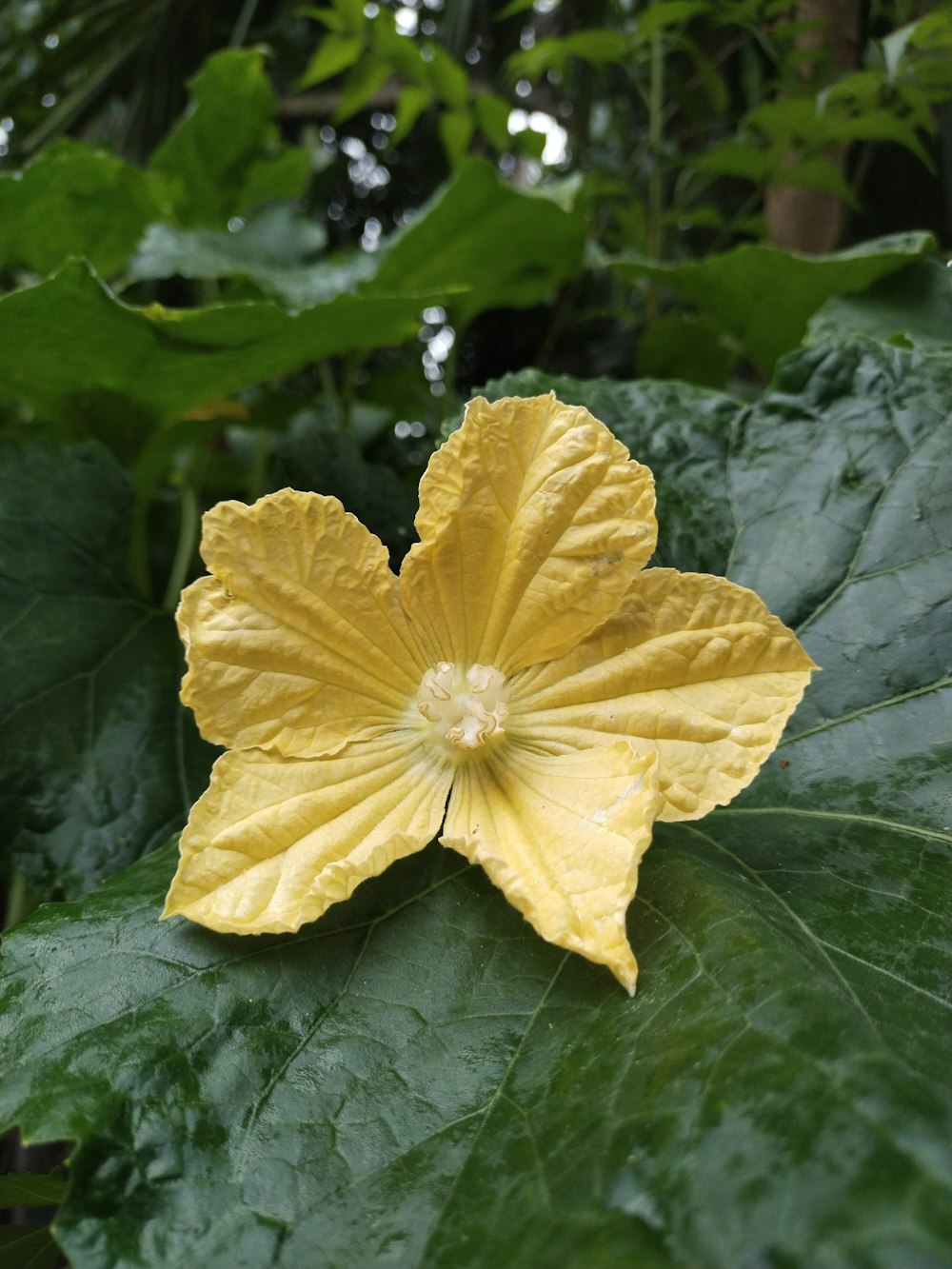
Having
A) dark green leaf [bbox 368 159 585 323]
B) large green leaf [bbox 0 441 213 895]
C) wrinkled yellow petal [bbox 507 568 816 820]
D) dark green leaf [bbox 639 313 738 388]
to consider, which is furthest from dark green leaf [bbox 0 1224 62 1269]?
dark green leaf [bbox 639 313 738 388]

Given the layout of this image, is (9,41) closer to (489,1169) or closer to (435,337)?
(435,337)

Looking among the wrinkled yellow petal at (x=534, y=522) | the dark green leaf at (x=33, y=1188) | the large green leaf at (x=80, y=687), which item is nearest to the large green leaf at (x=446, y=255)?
the large green leaf at (x=80, y=687)

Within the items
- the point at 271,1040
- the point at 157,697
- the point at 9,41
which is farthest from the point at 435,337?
the point at 271,1040

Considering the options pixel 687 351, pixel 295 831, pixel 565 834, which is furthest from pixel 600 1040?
pixel 687 351

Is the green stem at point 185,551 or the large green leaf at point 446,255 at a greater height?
the large green leaf at point 446,255

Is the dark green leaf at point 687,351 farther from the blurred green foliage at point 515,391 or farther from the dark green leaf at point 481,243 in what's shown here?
the dark green leaf at point 481,243

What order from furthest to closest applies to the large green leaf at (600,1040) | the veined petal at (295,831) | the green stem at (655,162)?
the green stem at (655,162) → the veined petal at (295,831) → the large green leaf at (600,1040)
